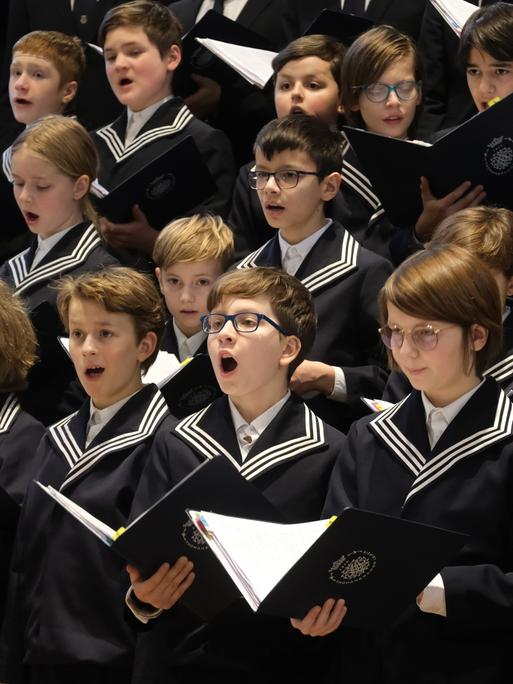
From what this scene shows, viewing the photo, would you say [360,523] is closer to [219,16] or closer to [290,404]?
[290,404]

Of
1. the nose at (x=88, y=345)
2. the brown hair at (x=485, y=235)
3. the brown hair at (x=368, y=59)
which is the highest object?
the brown hair at (x=368, y=59)

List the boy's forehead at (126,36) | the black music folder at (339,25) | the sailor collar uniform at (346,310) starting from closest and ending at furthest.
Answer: the sailor collar uniform at (346,310)
the black music folder at (339,25)
the boy's forehead at (126,36)

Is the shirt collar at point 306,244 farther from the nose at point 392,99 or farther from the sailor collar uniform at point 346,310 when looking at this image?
the nose at point 392,99

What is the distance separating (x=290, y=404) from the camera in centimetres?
300

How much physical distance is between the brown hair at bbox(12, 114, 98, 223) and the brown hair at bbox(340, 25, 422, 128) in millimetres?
799

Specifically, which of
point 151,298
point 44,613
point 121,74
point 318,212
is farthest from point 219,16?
point 44,613

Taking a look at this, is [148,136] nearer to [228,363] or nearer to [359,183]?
[359,183]

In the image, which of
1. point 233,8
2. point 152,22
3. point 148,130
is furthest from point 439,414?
point 233,8

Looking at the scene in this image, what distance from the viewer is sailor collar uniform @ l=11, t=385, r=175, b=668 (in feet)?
10.0

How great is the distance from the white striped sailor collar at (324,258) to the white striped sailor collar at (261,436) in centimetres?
60

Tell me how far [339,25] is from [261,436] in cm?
191

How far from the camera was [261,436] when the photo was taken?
2.93m

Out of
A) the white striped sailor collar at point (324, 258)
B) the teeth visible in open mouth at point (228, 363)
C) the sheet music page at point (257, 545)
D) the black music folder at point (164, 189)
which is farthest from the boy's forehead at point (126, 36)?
the sheet music page at point (257, 545)

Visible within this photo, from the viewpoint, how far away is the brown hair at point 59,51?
484 centimetres
